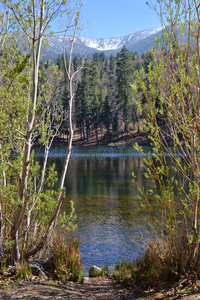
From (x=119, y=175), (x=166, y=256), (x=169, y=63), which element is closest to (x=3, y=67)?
(x=169, y=63)

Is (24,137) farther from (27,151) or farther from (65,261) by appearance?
(65,261)

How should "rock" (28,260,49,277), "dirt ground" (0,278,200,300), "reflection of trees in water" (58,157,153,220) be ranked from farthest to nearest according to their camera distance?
"reflection of trees in water" (58,157,153,220) → "rock" (28,260,49,277) → "dirt ground" (0,278,200,300)

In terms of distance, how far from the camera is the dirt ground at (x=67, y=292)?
529cm

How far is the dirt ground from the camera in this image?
17.3 feet

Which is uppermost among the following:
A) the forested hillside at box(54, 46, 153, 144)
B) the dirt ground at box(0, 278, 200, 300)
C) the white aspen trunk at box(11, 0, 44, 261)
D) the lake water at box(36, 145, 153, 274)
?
the forested hillside at box(54, 46, 153, 144)

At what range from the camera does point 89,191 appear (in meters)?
22.4

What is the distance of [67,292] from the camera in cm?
570

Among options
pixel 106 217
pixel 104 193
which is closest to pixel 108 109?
pixel 104 193

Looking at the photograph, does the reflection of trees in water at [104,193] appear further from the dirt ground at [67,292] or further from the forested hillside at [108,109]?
the forested hillside at [108,109]

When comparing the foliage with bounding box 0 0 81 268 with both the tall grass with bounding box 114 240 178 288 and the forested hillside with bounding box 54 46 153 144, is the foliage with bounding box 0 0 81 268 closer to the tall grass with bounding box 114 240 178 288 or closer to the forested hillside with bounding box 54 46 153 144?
the tall grass with bounding box 114 240 178 288

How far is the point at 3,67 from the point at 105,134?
71486 mm

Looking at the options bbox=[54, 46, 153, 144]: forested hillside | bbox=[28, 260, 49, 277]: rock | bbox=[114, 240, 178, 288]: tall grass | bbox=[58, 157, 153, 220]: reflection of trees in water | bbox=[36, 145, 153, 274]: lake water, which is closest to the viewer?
bbox=[114, 240, 178, 288]: tall grass

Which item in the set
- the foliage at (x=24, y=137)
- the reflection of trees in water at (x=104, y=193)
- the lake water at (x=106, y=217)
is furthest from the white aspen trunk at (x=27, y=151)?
the reflection of trees in water at (x=104, y=193)

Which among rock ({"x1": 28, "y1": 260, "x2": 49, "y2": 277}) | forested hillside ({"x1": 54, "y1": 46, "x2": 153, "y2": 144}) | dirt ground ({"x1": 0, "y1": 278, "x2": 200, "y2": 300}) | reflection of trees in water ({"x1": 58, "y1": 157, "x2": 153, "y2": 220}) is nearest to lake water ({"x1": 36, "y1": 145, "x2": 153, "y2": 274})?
reflection of trees in water ({"x1": 58, "y1": 157, "x2": 153, "y2": 220})
